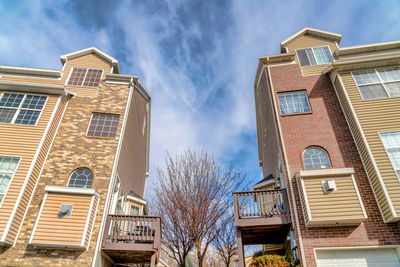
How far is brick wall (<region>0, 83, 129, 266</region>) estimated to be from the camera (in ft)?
27.3

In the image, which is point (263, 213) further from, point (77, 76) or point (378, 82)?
point (77, 76)

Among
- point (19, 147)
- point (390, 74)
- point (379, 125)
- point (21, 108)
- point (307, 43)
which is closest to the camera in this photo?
point (379, 125)

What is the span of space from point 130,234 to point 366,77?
12.2 metres

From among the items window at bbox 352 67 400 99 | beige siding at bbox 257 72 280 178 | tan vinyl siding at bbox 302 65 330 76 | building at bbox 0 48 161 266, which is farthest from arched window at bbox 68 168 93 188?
window at bbox 352 67 400 99

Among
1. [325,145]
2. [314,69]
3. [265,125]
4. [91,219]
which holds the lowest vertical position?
[91,219]

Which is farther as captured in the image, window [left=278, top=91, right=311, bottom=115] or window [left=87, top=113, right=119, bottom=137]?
window [left=87, top=113, right=119, bottom=137]

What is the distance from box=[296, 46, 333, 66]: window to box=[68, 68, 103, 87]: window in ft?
37.1

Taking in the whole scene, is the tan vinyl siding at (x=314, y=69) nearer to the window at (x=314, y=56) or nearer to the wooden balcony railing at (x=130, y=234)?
the window at (x=314, y=56)

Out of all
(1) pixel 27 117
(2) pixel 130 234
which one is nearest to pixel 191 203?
(2) pixel 130 234

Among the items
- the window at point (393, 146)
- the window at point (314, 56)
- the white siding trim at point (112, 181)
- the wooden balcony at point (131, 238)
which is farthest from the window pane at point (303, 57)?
the wooden balcony at point (131, 238)

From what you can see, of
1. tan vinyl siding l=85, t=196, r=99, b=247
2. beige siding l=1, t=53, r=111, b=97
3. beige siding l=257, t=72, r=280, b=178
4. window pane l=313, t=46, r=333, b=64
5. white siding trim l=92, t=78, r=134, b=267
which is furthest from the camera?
beige siding l=257, t=72, r=280, b=178

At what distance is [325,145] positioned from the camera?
32.2ft

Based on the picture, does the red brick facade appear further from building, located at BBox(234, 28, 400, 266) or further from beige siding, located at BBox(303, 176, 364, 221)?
beige siding, located at BBox(303, 176, 364, 221)

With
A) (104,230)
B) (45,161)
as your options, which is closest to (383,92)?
(104,230)
